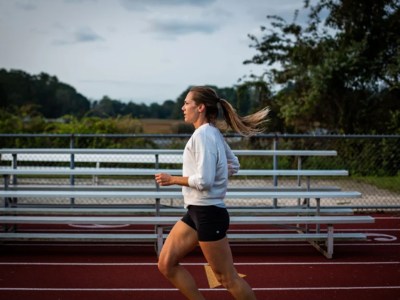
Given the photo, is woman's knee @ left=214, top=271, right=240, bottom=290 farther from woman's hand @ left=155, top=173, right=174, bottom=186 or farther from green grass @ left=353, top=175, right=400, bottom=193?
green grass @ left=353, top=175, right=400, bottom=193

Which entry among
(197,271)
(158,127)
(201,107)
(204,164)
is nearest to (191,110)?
(201,107)

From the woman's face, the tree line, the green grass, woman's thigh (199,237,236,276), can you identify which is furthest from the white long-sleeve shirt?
the tree line

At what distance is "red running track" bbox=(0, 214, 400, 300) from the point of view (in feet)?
19.8

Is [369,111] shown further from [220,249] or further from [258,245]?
[220,249]

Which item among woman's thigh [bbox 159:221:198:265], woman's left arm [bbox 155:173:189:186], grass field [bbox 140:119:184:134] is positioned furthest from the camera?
grass field [bbox 140:119:184:134]

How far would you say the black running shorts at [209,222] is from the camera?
4.22 m

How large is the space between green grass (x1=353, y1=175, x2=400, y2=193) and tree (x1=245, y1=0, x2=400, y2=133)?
396 cm

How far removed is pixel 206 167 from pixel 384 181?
40.0ft

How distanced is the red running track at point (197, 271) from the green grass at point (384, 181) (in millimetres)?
6119

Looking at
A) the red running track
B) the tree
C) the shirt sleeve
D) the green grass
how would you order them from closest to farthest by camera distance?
the shirt sleeve → the red running track → the green grass → the tree

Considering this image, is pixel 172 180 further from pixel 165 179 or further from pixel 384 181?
pixel 384 181

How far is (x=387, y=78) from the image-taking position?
19297 millimetres

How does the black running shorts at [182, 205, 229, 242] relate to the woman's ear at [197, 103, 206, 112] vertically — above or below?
below

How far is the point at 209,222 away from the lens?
13.9 feet
